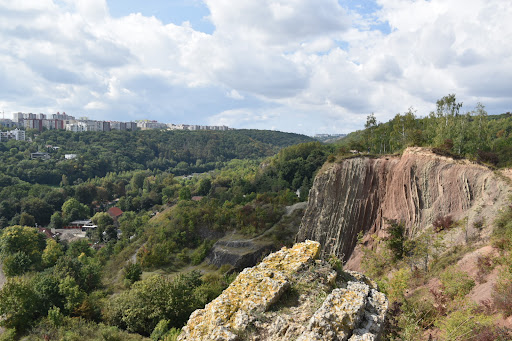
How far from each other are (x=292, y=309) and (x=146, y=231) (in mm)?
46368

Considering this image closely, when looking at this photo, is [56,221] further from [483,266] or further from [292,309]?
[483,266]

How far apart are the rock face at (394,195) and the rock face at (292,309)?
16.3 metres

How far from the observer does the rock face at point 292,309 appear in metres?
Result: 6.75

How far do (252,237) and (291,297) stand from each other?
109 feet

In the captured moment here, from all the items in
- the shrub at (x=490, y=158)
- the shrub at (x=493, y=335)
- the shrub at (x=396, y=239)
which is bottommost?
the shrub at (x=396, y=239)

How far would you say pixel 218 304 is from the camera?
7820mm

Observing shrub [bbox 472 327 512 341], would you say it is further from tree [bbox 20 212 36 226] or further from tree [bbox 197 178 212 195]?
tree [bbox 20 212 36 226]

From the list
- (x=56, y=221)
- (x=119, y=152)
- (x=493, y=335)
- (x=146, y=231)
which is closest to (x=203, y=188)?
(x=146, y=231)

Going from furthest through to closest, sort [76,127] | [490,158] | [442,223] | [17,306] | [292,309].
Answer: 1. [76,127]
2. [490,158]
3. [17,306]
4. [442,223]
5. [292,309]

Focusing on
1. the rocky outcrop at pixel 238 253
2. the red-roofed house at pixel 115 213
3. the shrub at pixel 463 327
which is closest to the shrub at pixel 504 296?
the shrub at pixel 463 327

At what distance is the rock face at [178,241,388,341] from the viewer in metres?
6.75

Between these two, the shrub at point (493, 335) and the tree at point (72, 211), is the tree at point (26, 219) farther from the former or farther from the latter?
the shrub at point (493, 335)

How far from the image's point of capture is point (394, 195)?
25.8 m

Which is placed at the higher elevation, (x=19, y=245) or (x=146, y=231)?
(x=146, y=231)
